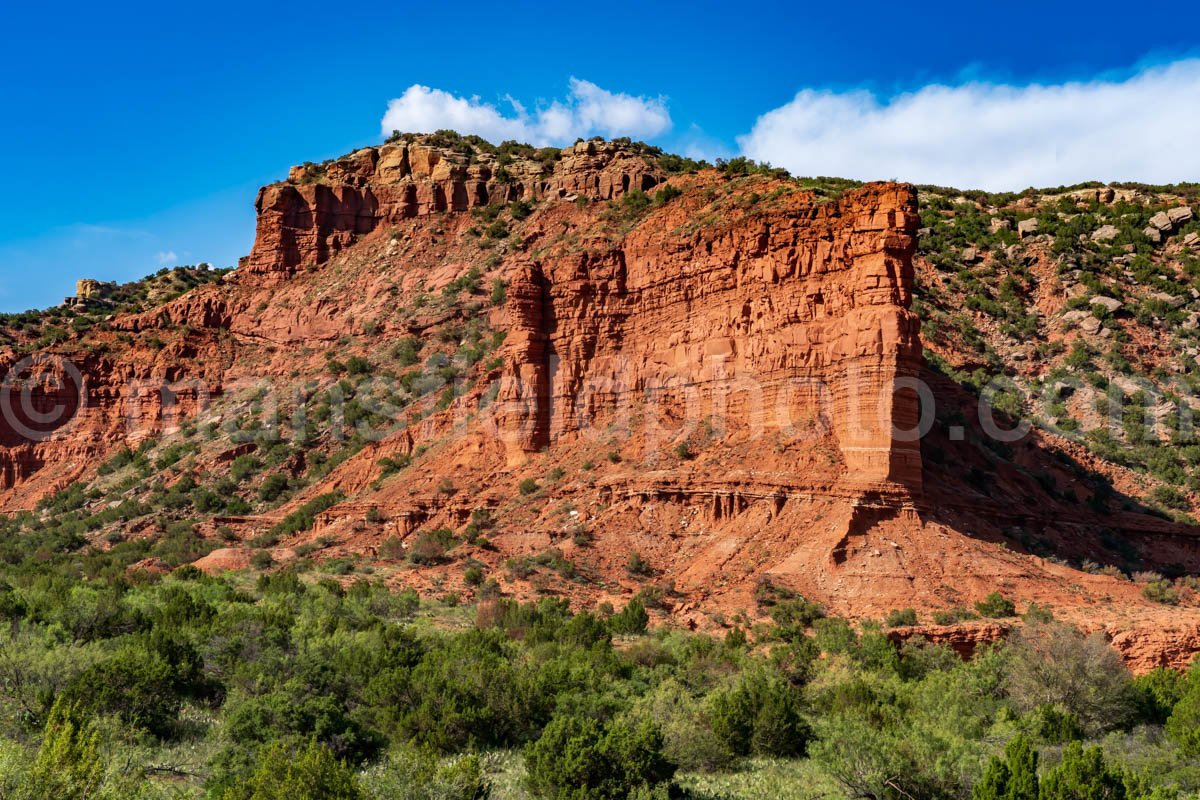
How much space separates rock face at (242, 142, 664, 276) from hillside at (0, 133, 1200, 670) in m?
0.20

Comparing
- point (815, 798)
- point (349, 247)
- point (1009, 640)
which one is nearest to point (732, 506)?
point (1009, 640)

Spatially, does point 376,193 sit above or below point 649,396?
above

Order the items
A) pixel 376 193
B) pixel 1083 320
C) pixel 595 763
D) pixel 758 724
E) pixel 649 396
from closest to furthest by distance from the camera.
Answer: pixel 595 763, pixel 758 724, pixel 649 396, pixel 1083 320, pixel 376 193

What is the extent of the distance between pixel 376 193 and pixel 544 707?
44.9 metres

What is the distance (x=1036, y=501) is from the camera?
1507 inches

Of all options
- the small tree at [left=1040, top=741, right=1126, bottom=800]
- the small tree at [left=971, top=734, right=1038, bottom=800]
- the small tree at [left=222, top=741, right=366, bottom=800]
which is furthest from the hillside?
the small tree at [left=222, top=741, right=366, bottom=800]

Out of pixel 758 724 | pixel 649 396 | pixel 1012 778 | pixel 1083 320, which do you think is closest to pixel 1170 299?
pixel 1083 320

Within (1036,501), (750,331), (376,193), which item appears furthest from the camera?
(376,193)

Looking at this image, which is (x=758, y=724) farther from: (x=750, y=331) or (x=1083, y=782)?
(x=750, y=331)

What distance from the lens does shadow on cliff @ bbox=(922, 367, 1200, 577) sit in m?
33.0

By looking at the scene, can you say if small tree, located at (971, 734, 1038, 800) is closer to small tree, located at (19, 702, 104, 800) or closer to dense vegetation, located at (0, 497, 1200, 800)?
dense vegetation, located at (0, 497, 1200, 800)

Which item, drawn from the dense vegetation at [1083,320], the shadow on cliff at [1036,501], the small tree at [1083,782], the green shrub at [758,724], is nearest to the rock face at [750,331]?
the shadow on cliff at [1036,501]

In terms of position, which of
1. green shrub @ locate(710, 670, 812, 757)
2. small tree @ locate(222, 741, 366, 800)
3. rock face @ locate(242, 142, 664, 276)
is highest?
rock face @ locate(242, 142, 664, 276)

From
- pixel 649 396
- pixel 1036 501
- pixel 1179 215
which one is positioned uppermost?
pixel 1179 215
